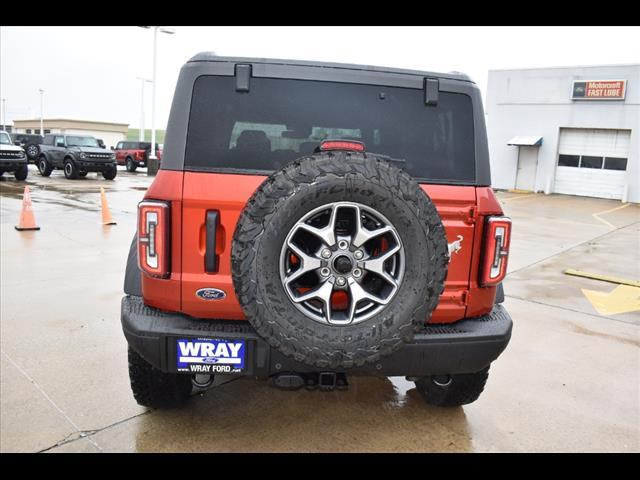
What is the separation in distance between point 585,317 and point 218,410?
4092 mm

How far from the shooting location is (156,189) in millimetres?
2559

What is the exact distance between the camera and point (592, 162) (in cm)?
2261

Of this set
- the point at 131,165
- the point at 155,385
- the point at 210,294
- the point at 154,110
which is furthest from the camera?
the point at 131,165

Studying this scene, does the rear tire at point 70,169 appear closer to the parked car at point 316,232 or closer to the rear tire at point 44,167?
the rear tire at point 44,167

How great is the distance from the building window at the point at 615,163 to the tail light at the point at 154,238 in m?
23.5

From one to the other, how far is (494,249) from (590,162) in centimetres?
2283

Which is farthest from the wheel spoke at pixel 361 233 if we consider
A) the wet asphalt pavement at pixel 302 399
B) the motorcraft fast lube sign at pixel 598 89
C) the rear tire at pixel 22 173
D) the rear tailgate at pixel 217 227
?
the motorcraft fast lube sign at pixel 598 89

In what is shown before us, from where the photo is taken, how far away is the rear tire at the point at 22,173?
18688 mm

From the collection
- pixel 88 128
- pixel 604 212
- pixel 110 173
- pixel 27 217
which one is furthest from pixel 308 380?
pixel 88 128

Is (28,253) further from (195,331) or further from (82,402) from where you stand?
(195,331)

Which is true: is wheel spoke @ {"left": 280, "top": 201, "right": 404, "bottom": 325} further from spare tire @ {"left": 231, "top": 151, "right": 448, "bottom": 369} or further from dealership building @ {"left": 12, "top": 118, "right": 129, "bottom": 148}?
dealership building @ {"left": 12, "top": 118, "right": 129, "bottom": 148}

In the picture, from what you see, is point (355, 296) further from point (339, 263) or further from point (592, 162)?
point (592, 162)

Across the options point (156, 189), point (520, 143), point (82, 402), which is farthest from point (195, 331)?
point (520, 143)

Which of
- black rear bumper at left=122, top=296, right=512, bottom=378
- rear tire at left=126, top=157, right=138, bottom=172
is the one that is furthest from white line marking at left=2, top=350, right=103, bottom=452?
rear tire at left=126, top=157, right=138, bottom=172
